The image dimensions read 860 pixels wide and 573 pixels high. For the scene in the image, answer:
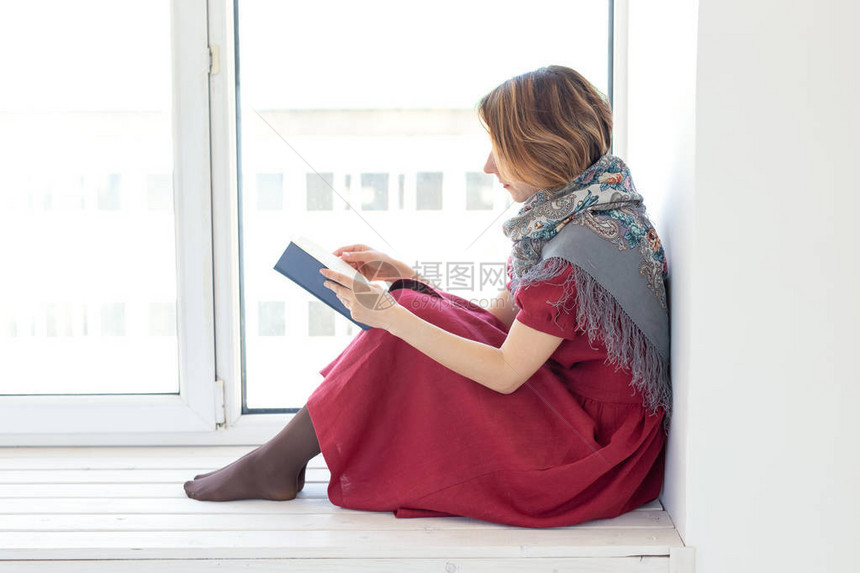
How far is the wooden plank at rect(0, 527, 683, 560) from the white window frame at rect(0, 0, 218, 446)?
0.42 meters

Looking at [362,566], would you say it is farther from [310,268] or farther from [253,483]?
[310,268]

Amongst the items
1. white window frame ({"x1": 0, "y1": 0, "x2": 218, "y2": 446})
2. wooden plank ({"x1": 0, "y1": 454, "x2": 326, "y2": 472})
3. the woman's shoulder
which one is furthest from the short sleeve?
white window frame ({"x1": 0, "y1": 0, "x2": 218, "y2": 446})

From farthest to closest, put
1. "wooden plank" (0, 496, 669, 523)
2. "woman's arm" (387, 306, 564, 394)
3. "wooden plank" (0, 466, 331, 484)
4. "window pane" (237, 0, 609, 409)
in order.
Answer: "window pane" (237, 0, 609, 409) < "wooden plank" (0, 466, 331, 484) < "wooden plank" (0, 496, 669, 523) < "woman's arm" (387, 306, 564, 394)

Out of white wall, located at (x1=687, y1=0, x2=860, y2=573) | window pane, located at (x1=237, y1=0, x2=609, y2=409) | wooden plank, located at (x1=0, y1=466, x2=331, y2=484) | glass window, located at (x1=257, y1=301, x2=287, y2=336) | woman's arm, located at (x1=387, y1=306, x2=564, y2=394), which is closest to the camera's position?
white wall, located at (x1=687, y1=0, x2=860, y2=573)

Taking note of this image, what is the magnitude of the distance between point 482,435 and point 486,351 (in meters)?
0.13

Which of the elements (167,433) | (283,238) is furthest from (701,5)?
(167,433)

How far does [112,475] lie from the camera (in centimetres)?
132

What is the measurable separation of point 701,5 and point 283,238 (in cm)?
88

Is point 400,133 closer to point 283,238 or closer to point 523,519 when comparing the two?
point 283,238

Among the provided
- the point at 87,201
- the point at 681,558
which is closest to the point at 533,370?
the point at 681,558

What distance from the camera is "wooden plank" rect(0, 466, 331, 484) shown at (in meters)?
1.29

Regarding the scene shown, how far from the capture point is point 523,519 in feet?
3.49

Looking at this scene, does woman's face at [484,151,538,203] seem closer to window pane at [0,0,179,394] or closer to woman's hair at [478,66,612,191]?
woman's hair at [478,66,612,191]

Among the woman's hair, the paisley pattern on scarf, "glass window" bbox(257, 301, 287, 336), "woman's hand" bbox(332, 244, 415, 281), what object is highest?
the woman's hair
